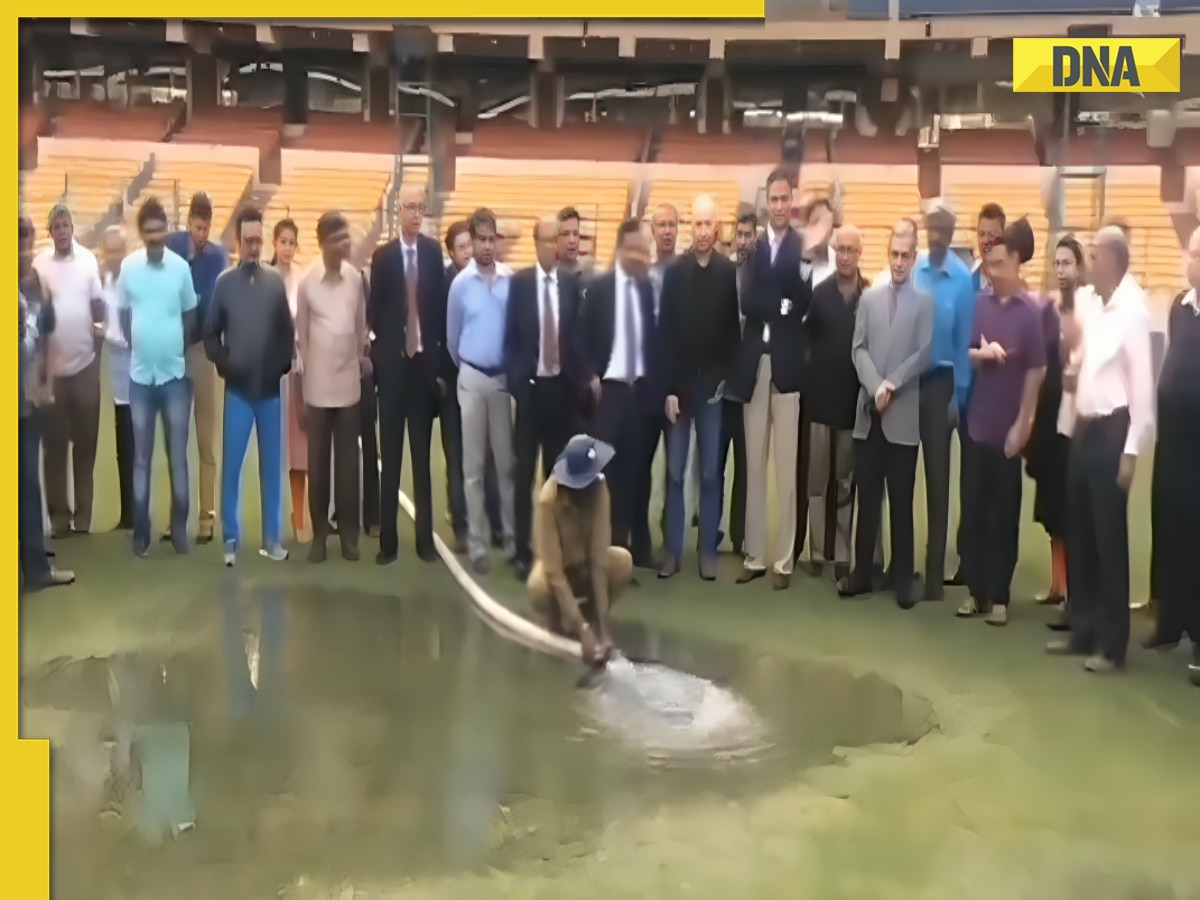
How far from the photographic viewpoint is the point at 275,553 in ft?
9.39

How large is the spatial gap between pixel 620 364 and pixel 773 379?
15.6 inches

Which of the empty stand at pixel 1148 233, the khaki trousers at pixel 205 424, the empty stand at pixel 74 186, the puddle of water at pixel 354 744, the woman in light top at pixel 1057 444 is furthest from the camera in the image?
the khaki trousers at pixel 205 424

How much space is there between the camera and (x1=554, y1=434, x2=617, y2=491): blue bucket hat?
8.73 feet

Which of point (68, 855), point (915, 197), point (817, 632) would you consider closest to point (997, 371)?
point (915, 197)

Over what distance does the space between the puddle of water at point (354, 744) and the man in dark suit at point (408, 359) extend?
0.25 meters

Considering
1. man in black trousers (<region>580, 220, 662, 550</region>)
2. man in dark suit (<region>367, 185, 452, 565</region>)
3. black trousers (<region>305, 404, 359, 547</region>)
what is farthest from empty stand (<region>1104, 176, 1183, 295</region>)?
black trousers (<region>305, 404, 359, 547</region>)

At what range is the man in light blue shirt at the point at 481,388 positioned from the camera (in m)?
2.74

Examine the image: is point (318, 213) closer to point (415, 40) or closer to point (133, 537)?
point (415, 40)

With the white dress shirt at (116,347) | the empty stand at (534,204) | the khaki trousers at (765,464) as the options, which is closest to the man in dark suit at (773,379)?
the khaki trousers at (765,464)

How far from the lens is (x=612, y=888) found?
7.56ft

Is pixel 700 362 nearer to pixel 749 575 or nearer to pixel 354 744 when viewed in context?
pixel 749 575

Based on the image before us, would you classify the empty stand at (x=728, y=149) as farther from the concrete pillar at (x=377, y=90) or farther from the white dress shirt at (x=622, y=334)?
the concrete pillar at (x=377, y=90)

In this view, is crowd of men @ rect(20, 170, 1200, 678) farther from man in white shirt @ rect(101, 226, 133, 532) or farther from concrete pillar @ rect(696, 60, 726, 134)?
concrete pillar @ rect(696, 60, 726, 134)

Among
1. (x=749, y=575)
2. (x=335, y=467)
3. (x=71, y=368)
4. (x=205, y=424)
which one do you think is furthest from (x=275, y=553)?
(x=749, y=575)
